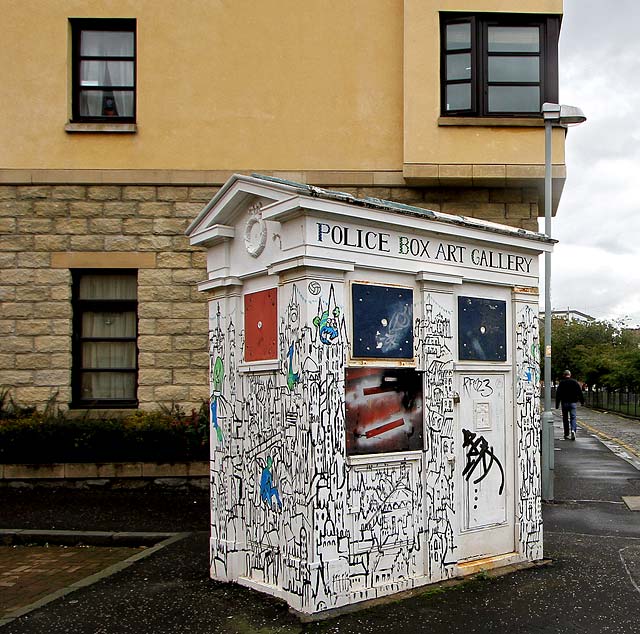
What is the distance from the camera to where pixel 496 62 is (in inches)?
517

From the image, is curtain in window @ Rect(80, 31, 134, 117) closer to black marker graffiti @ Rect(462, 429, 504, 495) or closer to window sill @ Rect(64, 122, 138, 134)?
window sill @ Rect(64, 122, 138, 134)

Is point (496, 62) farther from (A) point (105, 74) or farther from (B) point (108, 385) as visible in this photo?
(B) point (108, 385)

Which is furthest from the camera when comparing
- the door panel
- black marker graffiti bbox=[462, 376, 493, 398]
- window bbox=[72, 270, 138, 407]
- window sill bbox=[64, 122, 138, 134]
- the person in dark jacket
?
the person in dark jacket

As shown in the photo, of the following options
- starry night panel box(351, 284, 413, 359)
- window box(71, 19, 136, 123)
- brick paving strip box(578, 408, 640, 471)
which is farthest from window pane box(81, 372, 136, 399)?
brick paving strip box(578, 408, 640, 471)

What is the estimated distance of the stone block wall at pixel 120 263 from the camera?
12852 mm

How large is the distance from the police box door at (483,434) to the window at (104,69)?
815 cm

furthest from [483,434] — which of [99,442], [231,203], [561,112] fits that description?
[99,442]

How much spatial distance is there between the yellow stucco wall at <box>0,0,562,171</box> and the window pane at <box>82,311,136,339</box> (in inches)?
91.1

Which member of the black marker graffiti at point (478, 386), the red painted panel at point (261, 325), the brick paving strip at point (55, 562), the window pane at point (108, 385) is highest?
the red painted panel at point (261, 325)

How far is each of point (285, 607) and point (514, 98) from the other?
951 cm

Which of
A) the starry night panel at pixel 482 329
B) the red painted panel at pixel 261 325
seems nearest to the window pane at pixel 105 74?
the red painted panel at pixel 261 325

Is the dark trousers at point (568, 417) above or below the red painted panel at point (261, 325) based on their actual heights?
below

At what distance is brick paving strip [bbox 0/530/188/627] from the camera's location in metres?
7.07

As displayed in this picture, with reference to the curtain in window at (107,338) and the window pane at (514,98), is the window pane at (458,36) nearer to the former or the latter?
the window pane at (514,98)
